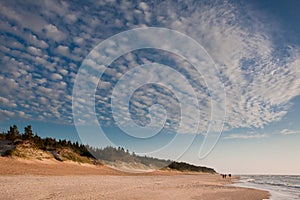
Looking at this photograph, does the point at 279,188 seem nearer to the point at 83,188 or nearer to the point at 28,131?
the point at 83,188

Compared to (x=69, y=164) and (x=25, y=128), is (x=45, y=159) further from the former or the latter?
(x=25, y=128)

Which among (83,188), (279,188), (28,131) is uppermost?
(28,131)

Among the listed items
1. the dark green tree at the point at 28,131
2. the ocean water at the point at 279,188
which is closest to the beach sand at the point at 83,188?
the ocean water at the point at 279,188

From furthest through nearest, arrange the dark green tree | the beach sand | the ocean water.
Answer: the dark green tree < the ocean water < the beach sand

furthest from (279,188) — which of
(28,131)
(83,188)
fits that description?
(28,131)

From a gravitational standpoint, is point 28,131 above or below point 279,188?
above

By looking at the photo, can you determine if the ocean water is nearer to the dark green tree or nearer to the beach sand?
the beach sand

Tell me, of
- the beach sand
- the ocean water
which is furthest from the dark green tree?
the ocean water

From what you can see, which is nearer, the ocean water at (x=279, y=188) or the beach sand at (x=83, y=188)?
the beach sand at (x=83, y=188)

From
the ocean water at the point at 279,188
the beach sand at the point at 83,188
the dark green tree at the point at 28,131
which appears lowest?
the beach sand at the point at 83,188

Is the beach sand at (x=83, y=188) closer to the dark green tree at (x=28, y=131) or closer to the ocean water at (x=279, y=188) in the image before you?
the ocean water at (x=279, y=188)

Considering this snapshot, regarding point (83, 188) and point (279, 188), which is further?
point (279, 188)

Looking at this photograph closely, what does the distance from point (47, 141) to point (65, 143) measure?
22.7 feet

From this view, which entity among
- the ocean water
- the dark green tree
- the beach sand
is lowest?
the beach sand
